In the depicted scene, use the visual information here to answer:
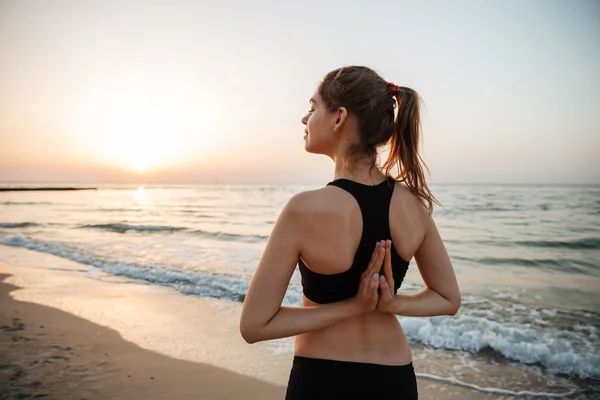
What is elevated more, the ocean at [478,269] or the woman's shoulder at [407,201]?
the woman's shoulder at [407,201]

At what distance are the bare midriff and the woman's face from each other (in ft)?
1.98

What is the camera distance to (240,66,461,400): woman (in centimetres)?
143

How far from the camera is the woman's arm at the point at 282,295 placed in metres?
1.42

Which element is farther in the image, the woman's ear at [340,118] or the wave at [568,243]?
the wave at [568,243]

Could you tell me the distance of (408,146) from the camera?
5.71ft

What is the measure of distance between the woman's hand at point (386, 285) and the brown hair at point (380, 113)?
0.34 meters

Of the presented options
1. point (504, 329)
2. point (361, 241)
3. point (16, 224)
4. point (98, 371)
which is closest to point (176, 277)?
point (98, 371)

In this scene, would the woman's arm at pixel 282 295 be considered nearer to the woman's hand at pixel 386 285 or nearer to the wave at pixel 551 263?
the woman's hand at pixel 386 285

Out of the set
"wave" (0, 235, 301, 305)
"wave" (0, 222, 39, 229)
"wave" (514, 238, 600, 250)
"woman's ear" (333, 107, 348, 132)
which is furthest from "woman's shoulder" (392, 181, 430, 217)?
"wave" (0, 222, 39, 229)

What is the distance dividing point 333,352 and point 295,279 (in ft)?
27.8

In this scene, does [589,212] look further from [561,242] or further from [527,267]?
[527,267]

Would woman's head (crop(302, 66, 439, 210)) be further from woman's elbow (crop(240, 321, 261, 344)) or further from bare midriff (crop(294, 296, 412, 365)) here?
woman's elbow (crop(240, 321, 261, 344))

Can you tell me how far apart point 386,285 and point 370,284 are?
0.06 m

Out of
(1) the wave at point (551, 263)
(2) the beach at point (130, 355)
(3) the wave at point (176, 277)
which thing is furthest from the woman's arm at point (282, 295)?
(1) the wave at point (551, 263)
